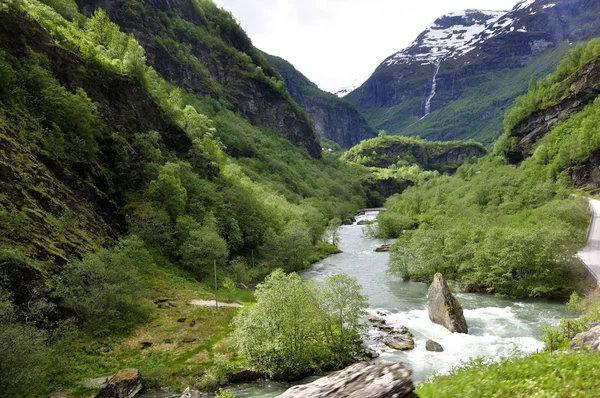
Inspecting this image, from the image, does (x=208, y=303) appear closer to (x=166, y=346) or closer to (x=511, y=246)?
(x=166, y=346)

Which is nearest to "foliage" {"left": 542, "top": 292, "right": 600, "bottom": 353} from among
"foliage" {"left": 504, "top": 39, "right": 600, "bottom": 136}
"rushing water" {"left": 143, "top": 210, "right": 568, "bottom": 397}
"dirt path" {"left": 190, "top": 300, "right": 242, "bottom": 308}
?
"rushing water" {"left": 143, "top": 210, "right": 568, "bottom": 397}

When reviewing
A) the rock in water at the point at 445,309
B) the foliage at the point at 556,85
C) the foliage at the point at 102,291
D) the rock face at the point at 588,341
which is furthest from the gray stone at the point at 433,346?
the foliage at the point at 556,85

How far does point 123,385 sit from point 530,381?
29180 mm

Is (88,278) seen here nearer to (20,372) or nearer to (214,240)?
(20,372)

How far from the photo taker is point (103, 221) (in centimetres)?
5125

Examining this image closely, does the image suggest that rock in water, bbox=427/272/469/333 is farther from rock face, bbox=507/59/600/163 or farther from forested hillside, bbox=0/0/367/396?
rock face, bbox=507/59/600/163

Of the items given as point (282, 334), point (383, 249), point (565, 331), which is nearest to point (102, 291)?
point (282, 334)

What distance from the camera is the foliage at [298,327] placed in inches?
1248

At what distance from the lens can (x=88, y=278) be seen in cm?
3819

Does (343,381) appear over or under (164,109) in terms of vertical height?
under

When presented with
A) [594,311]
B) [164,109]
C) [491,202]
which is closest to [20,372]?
[594,311]

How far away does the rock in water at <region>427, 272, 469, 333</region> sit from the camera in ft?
128

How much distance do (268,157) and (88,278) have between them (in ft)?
435

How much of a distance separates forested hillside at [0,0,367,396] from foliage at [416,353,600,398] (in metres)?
25.3
